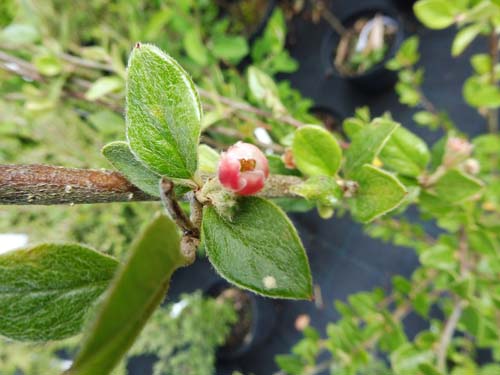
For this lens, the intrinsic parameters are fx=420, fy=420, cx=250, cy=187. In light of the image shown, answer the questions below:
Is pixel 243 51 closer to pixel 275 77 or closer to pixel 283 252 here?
pixel 275 77

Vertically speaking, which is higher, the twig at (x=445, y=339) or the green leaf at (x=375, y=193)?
the green leaf at (x=375, y=193)

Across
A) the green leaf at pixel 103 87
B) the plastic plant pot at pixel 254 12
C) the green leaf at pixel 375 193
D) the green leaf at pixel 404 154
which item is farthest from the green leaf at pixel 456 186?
the plastic plant pot at pixel 254 12

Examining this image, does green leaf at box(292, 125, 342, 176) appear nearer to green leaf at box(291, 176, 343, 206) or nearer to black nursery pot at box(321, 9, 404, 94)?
green leaf at box(291, 176, 343, 206)

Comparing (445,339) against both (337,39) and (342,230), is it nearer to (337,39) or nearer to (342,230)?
(342,230)

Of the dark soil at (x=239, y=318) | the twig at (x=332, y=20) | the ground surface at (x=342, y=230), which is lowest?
the dark soil at (x=239, y=318)

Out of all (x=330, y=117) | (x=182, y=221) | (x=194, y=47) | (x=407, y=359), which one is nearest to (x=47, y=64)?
(x=194, y=47)

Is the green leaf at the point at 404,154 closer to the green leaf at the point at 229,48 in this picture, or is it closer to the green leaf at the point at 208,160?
the green leaf at the point at 208,160
